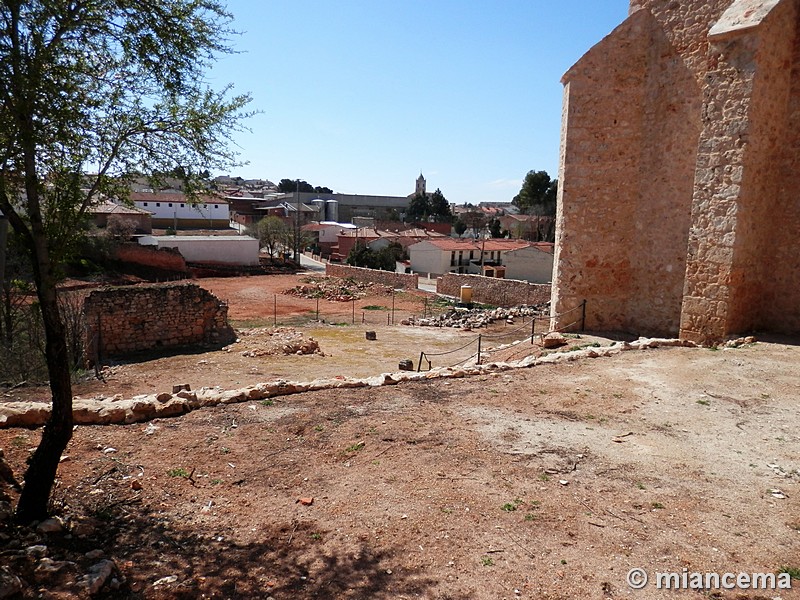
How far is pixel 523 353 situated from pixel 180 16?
8526 mm

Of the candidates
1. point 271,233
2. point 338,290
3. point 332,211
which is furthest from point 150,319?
point 332,211

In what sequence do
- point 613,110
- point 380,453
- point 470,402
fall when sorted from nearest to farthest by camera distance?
point 380,453 < point 470,402 < point 613,110

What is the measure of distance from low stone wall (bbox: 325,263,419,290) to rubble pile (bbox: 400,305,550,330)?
926 centimetres

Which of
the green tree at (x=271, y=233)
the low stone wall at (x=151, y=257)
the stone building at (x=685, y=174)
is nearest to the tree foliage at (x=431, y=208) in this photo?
the green tree at (x=271, y=233)

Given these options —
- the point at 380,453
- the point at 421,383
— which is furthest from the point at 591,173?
the point at 380,453

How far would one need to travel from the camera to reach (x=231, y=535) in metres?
4.13

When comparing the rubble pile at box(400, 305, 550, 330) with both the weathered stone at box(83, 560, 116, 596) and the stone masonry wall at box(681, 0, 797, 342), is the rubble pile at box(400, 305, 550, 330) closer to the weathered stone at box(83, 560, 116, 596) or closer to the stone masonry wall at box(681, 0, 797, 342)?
the stone masonry wall at box(681, 0, 797, 342)

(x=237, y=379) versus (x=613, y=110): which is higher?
(x=613, y=110)

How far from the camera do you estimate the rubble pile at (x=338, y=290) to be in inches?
1342

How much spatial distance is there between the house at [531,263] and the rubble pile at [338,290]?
9.60 metres

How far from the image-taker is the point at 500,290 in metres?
31.1

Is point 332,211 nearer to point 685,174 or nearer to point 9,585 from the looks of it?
point 685,174

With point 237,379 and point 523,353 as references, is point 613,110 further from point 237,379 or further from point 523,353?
point 237,379

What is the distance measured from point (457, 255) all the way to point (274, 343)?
93.7 feet
